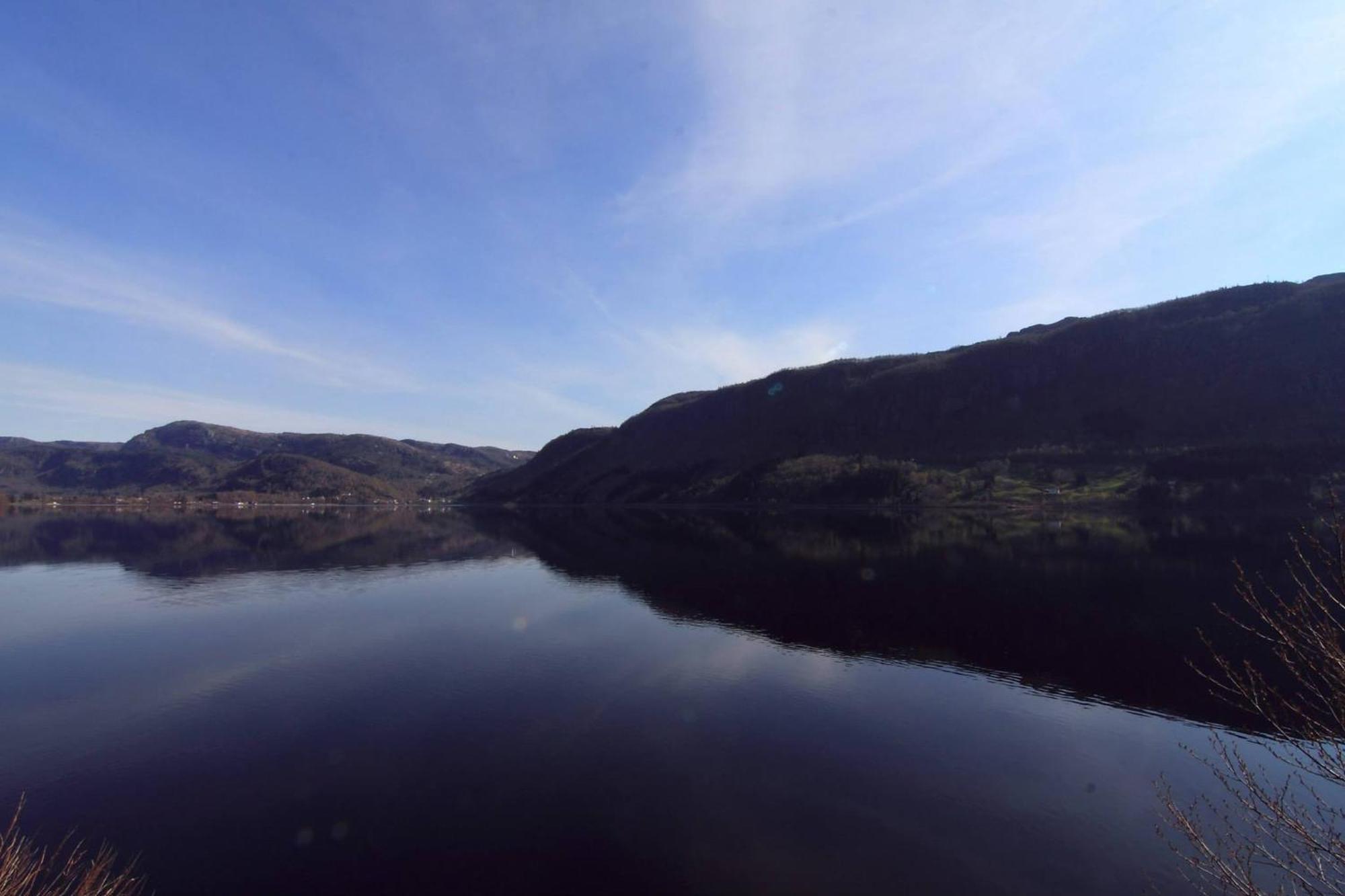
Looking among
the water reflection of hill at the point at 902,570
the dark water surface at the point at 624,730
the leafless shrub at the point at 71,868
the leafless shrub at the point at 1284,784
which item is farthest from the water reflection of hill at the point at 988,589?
the leafless shrub at the point at 71,868

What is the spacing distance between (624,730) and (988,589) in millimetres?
39830

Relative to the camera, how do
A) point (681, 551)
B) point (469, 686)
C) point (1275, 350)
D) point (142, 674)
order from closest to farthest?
point (469, 686) → point (142, 674) → point (681, 551) → point (1275, 350)

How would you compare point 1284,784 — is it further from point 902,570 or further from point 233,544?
point 233,544

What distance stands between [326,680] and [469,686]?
24.9ft

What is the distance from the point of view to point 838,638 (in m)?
41.5

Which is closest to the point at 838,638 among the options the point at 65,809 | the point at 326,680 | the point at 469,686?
the point at 469,686

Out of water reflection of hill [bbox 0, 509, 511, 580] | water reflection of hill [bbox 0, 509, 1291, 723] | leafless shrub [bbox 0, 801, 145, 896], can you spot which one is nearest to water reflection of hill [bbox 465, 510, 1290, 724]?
water reflection of hill [bbox 0, 509, 1291, 723]

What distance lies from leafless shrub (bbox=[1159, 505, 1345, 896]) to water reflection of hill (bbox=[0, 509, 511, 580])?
81.1 meters

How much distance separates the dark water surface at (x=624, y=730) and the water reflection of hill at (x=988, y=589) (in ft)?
1.23

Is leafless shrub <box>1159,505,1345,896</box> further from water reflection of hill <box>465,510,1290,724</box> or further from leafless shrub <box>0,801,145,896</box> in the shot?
leafless shrub <box>0,801,145,896</box>

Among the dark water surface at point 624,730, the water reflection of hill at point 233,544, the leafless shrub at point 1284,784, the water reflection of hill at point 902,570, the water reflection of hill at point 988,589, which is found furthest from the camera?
the water reflection of hill at point 233,544

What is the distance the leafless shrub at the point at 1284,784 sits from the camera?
30.5ft

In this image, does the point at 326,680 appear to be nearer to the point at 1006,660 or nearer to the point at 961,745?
the point at 961,745

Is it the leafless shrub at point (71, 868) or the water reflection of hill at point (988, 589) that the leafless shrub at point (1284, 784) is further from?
the leafless shrub at point (71, 868)
